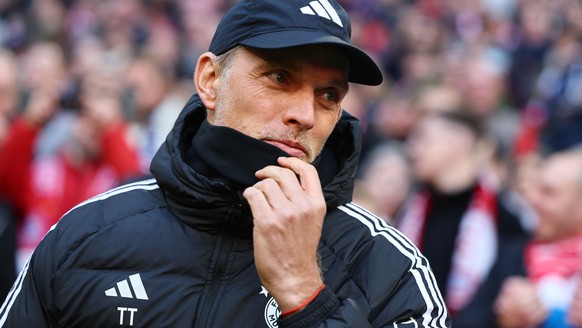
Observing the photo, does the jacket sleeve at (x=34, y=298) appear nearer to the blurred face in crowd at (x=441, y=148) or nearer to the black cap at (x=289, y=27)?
the black cap at (x=289, y=27)

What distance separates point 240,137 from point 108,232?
0.44m

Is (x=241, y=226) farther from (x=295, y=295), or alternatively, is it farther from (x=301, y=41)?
(x=301, y=41)

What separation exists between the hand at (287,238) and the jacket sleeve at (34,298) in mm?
612

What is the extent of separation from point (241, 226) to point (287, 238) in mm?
264

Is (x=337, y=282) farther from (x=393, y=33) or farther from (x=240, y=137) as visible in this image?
(x=393, y=33)

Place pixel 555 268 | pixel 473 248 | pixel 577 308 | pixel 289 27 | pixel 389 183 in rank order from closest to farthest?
1. pixel 289 27
2. pixel 577 308
3. pixel 555 268
4. pixel 473 248
5. pixel 389 183

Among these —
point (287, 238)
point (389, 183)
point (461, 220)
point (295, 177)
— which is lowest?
point (389, 183)

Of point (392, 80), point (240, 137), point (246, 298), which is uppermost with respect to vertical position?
point (240, 137)

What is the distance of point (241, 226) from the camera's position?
2668 millimetres

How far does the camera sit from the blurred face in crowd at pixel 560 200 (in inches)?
210

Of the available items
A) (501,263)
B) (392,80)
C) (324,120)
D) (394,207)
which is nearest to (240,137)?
(324,120)

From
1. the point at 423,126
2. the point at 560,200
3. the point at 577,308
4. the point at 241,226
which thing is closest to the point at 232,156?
the point at 241,226

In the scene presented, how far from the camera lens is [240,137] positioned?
2664 millimetres

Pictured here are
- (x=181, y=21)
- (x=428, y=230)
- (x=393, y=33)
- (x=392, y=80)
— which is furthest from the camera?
(x=181, y=21)
